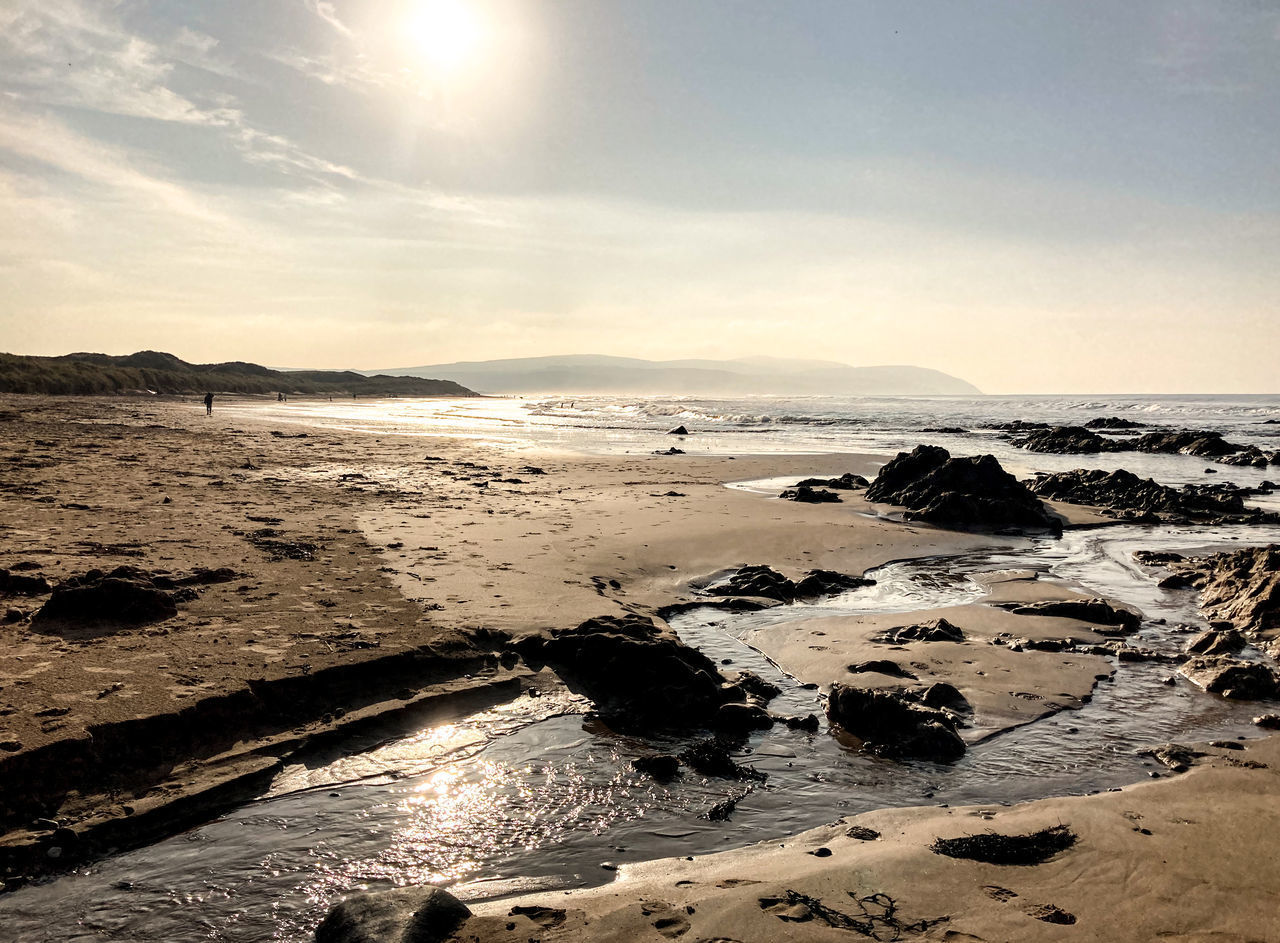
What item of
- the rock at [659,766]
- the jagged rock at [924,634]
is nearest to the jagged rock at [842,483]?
the jagged rock at [924,634]

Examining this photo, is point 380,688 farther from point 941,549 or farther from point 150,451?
point 150,451

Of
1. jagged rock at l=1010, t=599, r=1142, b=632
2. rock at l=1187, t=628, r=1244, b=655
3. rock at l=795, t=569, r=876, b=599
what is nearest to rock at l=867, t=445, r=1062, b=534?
rock at l=795, t=569, r=876, b=599

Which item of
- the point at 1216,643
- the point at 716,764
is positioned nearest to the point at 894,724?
the point at 716,764

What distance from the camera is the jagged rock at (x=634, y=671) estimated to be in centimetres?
656

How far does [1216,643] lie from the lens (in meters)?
8.46

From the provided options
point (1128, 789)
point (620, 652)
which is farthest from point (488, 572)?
point (1128, 789)

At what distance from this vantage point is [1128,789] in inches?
213

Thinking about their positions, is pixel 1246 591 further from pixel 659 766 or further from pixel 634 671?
pixel 659 766

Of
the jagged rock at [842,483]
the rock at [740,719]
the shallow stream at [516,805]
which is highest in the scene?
the jagged rock at [842,483]

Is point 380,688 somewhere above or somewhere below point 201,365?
below

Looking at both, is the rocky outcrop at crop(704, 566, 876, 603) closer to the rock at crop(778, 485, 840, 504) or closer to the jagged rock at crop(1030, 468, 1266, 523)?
the rock at crop(778, 485, 840, 504)

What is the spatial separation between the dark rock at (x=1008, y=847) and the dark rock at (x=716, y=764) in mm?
1422

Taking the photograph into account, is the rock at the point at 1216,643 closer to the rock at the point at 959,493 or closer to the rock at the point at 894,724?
the rock at the point at 894,724

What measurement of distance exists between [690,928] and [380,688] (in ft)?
12.5
